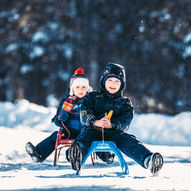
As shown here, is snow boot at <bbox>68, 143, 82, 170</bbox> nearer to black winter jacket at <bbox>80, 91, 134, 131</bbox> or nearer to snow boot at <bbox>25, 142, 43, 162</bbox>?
black winter jacket at <bbox>80, 91, 134, 131</bbox>

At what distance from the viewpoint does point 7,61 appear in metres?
19.2

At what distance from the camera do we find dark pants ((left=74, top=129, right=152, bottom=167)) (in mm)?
3787

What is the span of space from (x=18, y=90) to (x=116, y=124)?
1586 cm

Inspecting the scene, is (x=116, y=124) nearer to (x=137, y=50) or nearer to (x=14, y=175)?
(x=14, y=175)

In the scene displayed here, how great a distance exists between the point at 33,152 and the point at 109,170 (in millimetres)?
1113

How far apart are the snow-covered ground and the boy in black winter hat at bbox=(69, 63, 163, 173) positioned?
0.18 meters

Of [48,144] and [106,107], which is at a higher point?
[106,107]

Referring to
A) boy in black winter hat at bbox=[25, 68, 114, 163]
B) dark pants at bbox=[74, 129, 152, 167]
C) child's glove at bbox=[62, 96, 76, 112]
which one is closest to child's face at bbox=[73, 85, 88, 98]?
boy in black winter hat at bbox=[25, 68, 114, 163]

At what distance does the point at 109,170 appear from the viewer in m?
4.27

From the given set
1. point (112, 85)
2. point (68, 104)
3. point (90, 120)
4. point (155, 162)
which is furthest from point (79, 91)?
point (155, 162)

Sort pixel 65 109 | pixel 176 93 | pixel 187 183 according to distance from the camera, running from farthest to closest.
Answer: pixel 176 93, pixel 65 109, pixel 187 183

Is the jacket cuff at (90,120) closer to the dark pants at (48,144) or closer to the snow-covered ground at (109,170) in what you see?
the snow-covered ground at (109,170)

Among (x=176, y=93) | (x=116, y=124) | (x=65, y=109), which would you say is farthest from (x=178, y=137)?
(x=176, y=93)

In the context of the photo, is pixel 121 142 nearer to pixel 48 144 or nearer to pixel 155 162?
pixel 155 162
